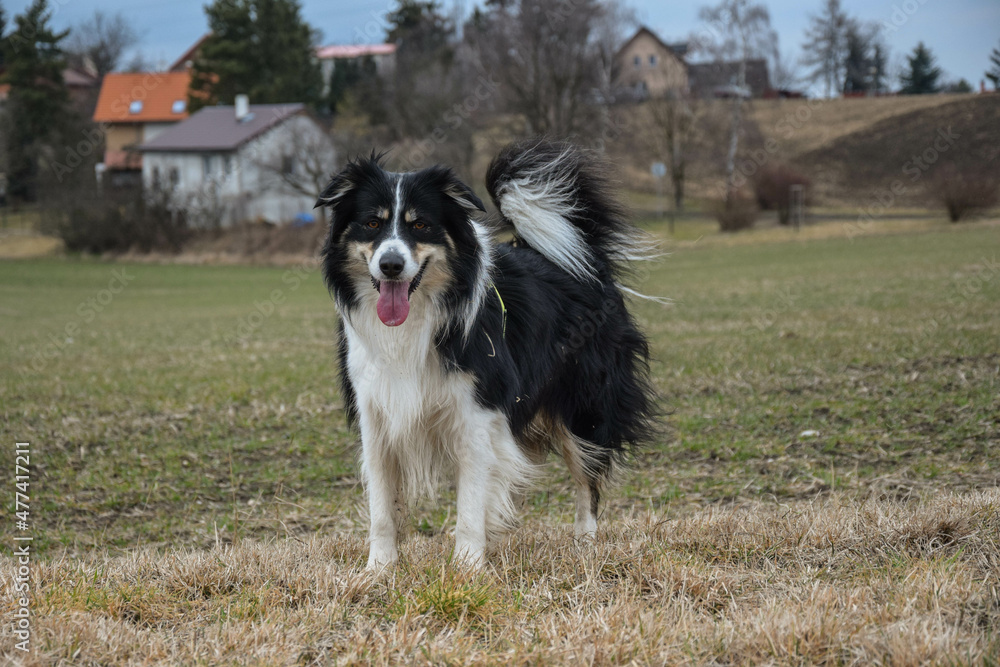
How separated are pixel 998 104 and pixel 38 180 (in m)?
52.4

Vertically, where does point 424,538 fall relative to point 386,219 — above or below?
below

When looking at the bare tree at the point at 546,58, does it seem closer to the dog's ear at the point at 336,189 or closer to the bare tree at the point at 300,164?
the bare tree at the point at 300,164

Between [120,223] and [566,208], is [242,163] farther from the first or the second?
[566,208]

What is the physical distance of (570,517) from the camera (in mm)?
5117

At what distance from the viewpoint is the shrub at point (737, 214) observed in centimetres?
3681

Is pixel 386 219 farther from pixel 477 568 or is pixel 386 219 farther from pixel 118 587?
Result: pixel 118 587

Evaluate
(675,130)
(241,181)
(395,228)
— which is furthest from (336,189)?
(241,181)

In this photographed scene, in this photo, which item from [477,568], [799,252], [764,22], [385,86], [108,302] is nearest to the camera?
[477,568]

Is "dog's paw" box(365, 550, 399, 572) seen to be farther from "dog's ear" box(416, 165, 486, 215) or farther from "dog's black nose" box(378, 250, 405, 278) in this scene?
"dog's ear" box(416, 165, 486, 215)

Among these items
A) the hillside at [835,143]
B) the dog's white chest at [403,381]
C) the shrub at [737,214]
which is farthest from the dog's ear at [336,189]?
the hillside at [835,143]

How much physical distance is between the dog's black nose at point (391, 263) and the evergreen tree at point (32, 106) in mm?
50732

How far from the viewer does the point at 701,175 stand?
5031cm

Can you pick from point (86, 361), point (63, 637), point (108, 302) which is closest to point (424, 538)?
point (63, 637)

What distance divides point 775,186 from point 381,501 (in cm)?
3926
